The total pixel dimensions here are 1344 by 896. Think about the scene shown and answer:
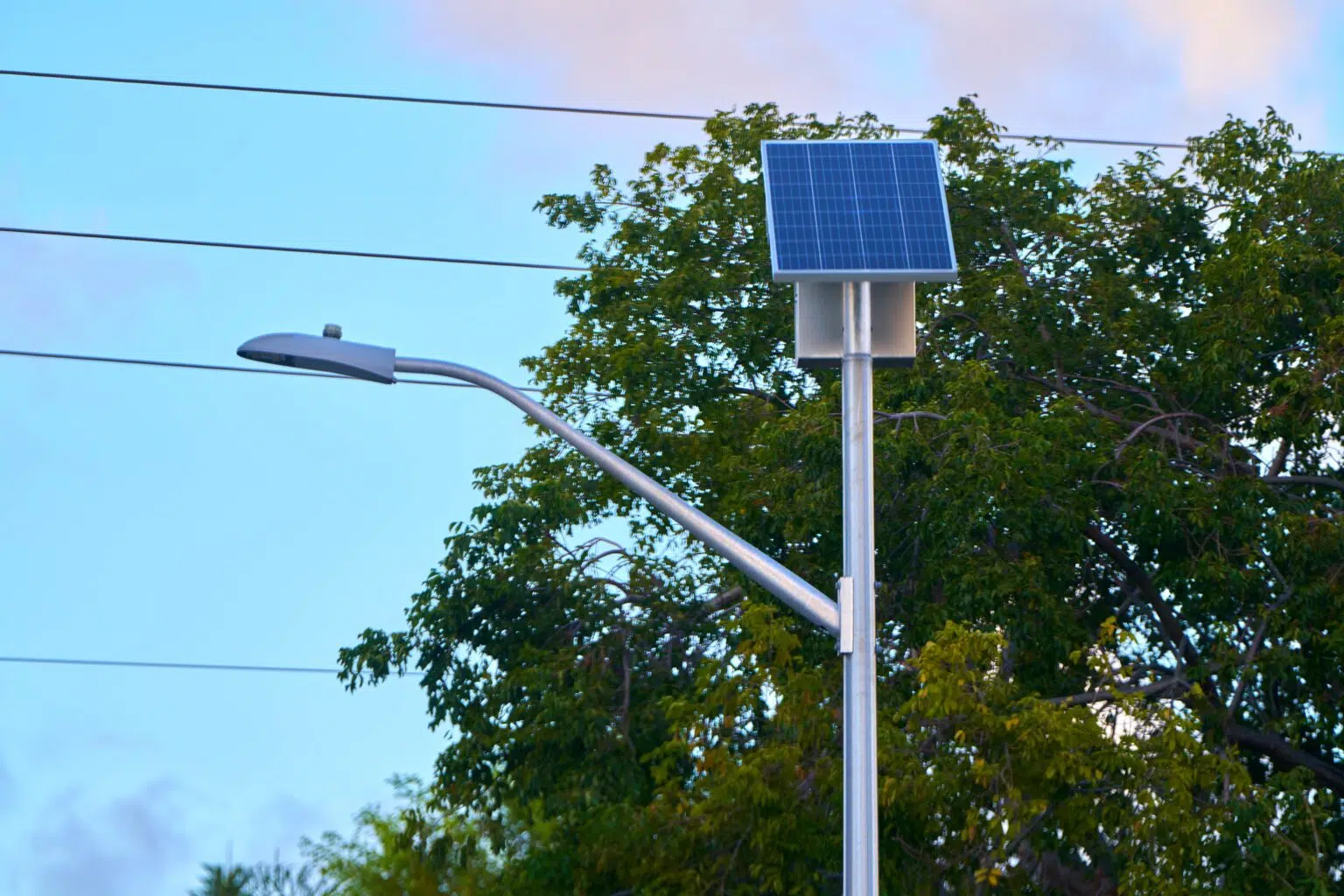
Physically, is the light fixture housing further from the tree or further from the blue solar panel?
the tree

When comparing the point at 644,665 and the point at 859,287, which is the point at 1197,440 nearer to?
the point at 644,665

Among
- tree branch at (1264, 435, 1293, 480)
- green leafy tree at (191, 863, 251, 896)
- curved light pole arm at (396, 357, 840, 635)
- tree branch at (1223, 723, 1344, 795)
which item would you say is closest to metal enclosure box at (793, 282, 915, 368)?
curved light pole arm at (396, 357, 840, 635)

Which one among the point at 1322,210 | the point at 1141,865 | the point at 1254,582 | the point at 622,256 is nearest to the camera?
the point at 1141,865

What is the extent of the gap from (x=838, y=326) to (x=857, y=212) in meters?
0.68

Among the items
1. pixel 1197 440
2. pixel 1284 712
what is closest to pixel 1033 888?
pixel 1284 712

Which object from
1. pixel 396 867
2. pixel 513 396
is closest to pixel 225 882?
pixel 396 867

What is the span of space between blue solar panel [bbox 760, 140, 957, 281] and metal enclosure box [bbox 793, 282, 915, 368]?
0.12m

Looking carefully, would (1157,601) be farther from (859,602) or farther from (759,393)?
(859,602)

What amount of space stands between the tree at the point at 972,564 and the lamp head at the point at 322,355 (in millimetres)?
4960

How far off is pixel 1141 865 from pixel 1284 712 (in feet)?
15.2

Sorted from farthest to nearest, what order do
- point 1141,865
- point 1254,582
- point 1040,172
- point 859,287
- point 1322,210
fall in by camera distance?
point 1040,172, point 1322,210, point 1254,582, point 1141,865, point 859,287

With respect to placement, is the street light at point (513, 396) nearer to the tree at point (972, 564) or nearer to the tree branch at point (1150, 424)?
the tree at point (972, 564)

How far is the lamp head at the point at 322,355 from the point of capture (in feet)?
26.9

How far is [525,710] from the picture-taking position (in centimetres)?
1731
